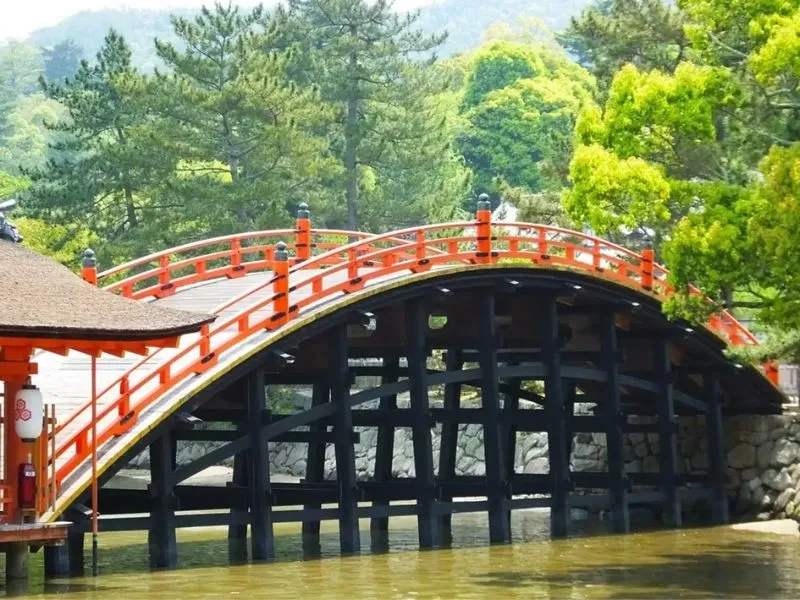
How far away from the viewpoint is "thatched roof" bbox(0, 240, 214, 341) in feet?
61.1

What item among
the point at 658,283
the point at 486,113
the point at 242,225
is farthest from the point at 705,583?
the point at 486,113

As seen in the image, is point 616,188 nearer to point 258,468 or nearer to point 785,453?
point 258,468

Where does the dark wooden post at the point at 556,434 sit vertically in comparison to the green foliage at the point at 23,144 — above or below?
below

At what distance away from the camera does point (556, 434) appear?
2845 cm

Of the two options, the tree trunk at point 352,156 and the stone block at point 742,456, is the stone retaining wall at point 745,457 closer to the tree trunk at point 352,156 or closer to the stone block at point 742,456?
the stone block at point 742,456

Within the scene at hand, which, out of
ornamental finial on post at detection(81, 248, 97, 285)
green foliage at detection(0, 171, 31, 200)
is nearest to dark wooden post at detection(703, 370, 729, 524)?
ornamental finial on post at detection(81, 248, 97, 285)

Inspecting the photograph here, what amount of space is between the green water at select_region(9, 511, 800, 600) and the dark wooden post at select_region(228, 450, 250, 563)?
33 centimetres

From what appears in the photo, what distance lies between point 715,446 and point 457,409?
6631mm

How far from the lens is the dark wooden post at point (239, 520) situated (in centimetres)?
2355

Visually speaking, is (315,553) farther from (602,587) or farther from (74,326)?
(74,326)

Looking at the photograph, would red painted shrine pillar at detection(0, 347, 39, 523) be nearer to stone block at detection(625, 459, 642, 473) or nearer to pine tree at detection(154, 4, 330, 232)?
stone block at detection(625, 459, 642, 473)

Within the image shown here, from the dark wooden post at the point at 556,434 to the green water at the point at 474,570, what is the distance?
0.44 metres

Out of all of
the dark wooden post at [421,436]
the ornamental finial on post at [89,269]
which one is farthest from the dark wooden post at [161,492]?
the dark wooden post at [421,436]

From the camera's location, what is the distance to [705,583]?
21.8m
